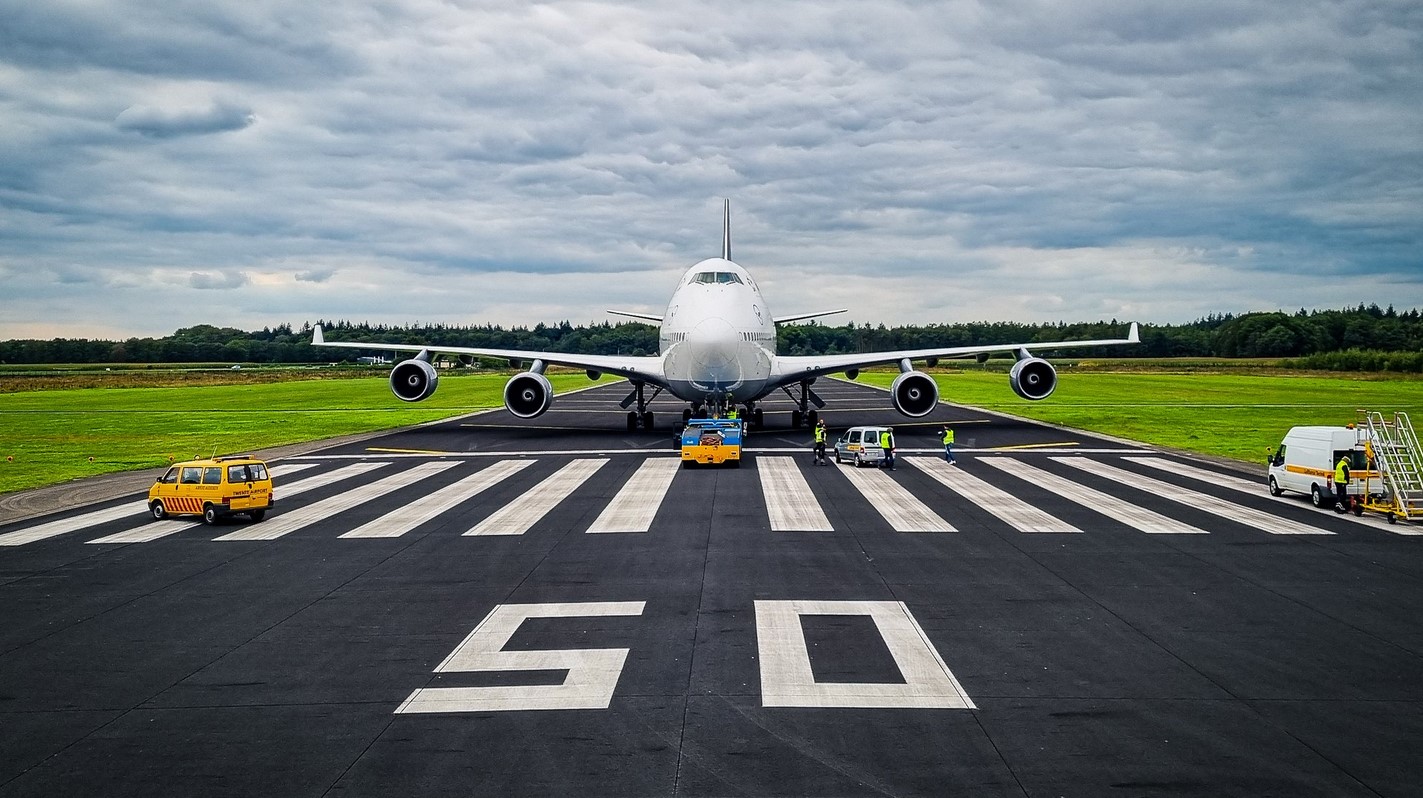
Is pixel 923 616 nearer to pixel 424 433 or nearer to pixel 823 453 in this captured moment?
pixel 823 453

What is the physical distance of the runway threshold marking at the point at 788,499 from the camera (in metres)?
22.8

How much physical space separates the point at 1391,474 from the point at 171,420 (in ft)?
192

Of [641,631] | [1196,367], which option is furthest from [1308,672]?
[1196,367]

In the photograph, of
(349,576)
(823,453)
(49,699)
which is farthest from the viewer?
(823,453)

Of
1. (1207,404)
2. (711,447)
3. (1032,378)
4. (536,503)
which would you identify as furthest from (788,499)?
(1207,404)

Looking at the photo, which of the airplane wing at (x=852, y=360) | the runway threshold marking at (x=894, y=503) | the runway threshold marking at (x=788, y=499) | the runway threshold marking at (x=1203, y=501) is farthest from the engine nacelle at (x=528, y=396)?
the runway threshold marking at (x=1203, y=501)

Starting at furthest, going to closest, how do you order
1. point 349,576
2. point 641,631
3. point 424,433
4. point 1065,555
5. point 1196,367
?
1. point 1196,367
2. point 424,433
3. point 1065,555
4. point 349,576
5. point 641,631

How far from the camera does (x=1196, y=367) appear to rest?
421 ft

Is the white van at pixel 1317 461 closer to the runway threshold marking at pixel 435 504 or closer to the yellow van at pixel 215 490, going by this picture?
the runway threshold marking at pixel 435 504

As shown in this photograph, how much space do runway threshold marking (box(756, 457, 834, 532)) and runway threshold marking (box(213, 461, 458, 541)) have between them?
11221mm

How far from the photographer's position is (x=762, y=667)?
488 inches

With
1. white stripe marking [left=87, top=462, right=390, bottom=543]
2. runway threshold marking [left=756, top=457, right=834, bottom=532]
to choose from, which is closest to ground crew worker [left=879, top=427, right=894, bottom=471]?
runway threshold marking [left=756, top=457, right=834, bottom=532]

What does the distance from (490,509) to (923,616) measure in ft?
45.9

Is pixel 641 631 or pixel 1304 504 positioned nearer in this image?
pixel 641 631
